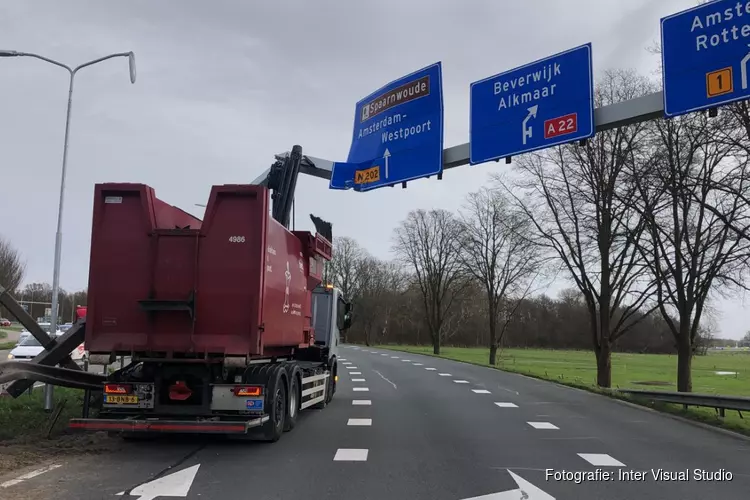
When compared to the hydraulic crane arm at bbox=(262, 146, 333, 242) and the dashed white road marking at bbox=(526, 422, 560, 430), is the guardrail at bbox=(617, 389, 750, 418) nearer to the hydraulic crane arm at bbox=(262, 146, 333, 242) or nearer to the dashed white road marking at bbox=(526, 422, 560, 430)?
the dashed white road marking at bbox=(526, 422, 560, 430)

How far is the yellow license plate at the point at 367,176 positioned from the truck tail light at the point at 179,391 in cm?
688

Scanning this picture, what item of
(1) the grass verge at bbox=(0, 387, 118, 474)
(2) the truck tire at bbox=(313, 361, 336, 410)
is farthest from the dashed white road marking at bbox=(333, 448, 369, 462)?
(2) the truck tire at bbox=(313, 361, 336, 410)

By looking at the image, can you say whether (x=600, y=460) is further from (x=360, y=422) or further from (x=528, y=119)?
(x=528, y=119)

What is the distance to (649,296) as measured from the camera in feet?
77.1

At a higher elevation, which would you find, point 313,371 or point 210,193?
point 210,193

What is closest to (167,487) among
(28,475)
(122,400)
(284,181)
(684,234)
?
(28,475)

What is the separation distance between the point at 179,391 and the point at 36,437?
233cm

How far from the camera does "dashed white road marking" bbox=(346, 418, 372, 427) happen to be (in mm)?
11508

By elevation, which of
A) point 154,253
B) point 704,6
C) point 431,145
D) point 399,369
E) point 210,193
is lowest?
point 399,369

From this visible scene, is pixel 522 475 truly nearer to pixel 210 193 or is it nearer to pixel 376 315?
pixel 210 193

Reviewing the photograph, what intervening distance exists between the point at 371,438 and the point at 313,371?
10.4 ft

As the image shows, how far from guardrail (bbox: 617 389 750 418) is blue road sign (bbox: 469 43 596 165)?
6.08m

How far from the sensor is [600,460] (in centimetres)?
829

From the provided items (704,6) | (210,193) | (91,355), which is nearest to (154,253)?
(210,193)
